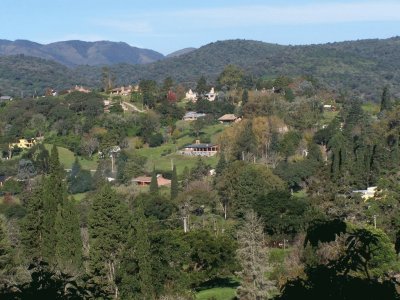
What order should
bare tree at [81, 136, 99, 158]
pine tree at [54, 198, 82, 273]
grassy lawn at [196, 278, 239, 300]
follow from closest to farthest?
grassy lawn at [196, 278, 239, 300] → pine tree at [54, 198, 82, 273] → bare tree at [81, 136, 99, 158]

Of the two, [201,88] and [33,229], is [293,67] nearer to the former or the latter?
[201,88]

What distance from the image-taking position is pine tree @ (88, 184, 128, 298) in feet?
79.3

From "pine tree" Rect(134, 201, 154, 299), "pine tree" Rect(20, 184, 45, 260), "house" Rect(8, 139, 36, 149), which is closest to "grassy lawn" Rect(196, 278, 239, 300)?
"pine tree" Rect(134, 201, 154, 299)

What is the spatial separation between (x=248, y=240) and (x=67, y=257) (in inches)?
273

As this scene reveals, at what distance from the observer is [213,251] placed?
24828 millimetres

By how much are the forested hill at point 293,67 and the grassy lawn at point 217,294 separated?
232 feet

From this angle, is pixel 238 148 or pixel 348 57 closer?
pixel 238 148

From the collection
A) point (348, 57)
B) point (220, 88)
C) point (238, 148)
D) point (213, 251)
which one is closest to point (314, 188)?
point (213, 251)

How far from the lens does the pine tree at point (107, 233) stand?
2416 cm

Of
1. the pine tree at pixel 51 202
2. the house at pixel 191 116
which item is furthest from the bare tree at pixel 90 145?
the pine tree at pixel 51 202

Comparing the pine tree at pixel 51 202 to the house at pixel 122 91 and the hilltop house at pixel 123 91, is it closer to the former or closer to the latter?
the hilltop house at pixel 123 91

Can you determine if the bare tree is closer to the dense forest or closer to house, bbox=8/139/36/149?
the dense forest

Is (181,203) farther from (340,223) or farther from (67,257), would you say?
(340,223)

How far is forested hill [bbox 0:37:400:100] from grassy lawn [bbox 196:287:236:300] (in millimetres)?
70696
